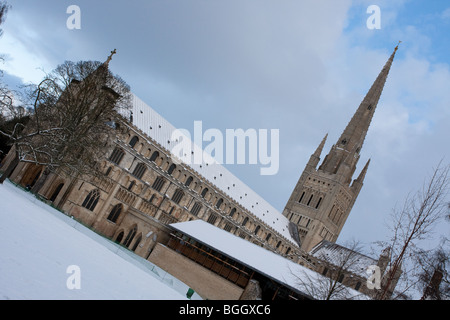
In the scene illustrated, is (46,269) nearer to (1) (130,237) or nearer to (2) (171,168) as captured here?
(1) (130,237)

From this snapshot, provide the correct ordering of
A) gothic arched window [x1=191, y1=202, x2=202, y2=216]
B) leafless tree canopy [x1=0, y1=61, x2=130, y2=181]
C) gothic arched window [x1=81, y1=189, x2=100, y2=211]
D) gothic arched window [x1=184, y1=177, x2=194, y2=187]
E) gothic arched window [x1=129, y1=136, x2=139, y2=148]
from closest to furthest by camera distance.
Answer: leafless tree canopy [x1=0, y1=61, x2=130, y2=181] < gothic arched window [x1=81, y1=189, x2=100, y2=211] < gothic arched window [x1=129, y1=136, x2=139, y2=148] < gothic arched window [x1=184, y1=177, x2=194, y2=187] < gothic arched window [x1=191, y1=202, x2=202, y2=216]

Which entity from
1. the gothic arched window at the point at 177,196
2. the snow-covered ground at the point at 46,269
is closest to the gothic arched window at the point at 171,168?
the gothic arched window at the point at 177,196

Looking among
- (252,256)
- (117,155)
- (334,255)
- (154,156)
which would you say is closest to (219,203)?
(154,156)

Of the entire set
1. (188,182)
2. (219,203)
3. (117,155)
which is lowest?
(117,155)

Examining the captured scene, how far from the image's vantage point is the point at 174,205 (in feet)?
161

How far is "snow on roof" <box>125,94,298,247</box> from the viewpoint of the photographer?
47438 mm

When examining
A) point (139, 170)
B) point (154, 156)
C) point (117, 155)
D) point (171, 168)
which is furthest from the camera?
point (171, 168)

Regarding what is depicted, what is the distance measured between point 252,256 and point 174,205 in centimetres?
1827

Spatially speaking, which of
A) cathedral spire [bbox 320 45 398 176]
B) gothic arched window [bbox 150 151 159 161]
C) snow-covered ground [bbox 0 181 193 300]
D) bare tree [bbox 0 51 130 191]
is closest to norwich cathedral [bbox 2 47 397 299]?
gothic arched window [bbox 150 151 159 161]

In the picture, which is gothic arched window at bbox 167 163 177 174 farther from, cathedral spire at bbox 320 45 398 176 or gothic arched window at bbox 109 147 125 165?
cathedral spire at bbox 320 45 398 176

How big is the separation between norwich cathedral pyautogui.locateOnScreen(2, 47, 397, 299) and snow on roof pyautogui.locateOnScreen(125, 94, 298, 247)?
7.4 inches
